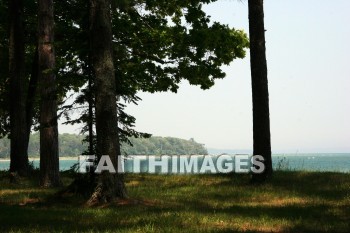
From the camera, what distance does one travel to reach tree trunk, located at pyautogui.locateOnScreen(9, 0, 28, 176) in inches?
846

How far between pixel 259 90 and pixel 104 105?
748 centimetres

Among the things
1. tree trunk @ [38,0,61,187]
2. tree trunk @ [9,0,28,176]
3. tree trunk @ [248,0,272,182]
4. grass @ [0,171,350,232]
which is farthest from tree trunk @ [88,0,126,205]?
tree trunk @ [9,0,28,176]

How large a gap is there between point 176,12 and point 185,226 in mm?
20702

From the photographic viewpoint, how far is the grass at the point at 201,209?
344 inches

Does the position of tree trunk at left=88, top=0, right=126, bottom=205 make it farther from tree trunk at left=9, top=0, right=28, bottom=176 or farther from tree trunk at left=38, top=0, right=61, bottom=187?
tree trunk at left=9, top=0, right=28, bottom=176

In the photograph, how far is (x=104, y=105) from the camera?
12.2 metres

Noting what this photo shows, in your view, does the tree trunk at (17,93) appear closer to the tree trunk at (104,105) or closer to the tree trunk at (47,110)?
the tree trunk at (47,110)

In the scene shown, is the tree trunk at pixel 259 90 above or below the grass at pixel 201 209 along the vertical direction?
above

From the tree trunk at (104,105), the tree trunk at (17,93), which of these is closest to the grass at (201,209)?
the tree trunk at (104,105)

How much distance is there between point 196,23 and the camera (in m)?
24.4

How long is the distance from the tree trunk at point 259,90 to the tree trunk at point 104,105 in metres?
7.07

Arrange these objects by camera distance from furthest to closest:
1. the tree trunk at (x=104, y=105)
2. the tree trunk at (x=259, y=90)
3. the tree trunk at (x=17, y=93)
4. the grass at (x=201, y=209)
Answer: the tree trunk at (x=17, y=93) < the tree trunk at (x=259, y=90) < the tree trunk at (x=104, y=105) < the grass at (x=201, y=209)

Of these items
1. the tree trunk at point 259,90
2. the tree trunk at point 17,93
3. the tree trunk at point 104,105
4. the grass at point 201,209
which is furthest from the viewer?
the tree trunk at point 17,93

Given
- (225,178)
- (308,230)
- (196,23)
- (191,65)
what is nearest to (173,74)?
(191,65)
